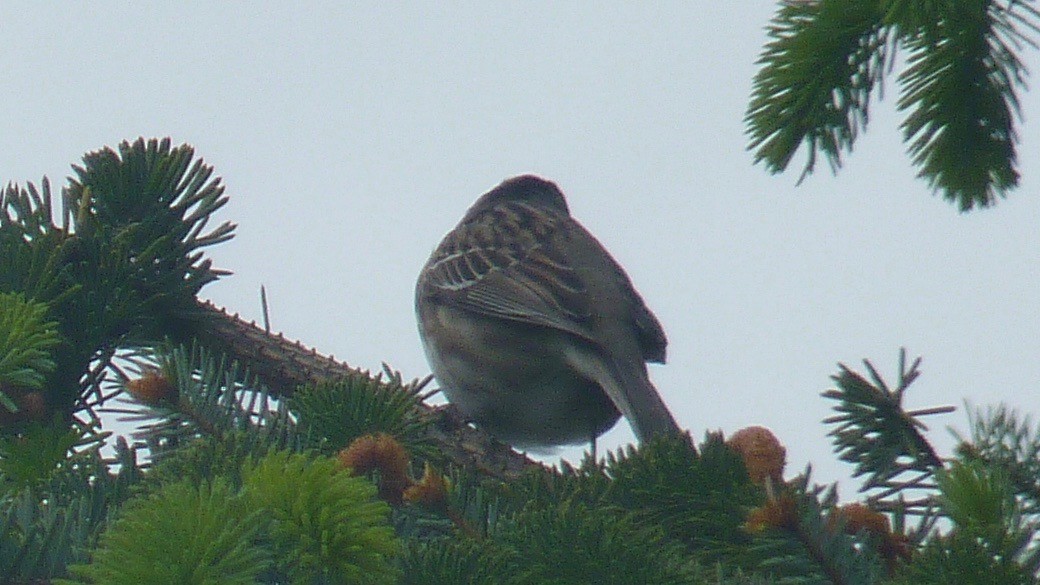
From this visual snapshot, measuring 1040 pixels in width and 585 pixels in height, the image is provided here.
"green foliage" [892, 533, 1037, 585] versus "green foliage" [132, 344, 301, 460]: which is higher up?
"green foliage" [132, 344, 301, 460]

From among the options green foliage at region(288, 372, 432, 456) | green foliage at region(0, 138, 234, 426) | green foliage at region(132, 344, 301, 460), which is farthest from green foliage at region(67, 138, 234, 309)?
green foliage at region(288, 372, 432, 456)

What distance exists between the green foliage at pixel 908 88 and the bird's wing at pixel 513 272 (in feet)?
4.88

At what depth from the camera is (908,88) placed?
2697 millimetres

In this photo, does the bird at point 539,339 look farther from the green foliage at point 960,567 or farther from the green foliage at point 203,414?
the green foliage at point 960,567

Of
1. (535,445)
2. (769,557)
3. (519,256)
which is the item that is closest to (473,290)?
(519,256)

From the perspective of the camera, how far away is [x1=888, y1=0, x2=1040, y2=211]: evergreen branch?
2.56 m

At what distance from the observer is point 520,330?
4406 mm

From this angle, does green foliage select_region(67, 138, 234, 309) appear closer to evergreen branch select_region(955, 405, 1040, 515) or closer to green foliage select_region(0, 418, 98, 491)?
green foliage select_region(0, 418, 98, 491)

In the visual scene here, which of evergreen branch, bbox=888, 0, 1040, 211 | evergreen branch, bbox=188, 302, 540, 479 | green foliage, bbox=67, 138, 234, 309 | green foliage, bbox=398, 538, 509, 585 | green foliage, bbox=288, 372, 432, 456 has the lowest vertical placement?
green foliage, bbox=398, 538, 509, 585

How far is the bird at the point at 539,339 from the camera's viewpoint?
417 cm

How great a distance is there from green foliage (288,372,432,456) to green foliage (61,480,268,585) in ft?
2.29

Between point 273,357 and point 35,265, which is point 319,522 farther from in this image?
point 273,357

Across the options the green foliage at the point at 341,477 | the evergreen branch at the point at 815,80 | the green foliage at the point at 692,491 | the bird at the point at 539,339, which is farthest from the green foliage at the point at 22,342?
the bird at the point at 539,339

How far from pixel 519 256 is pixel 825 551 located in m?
3.41
